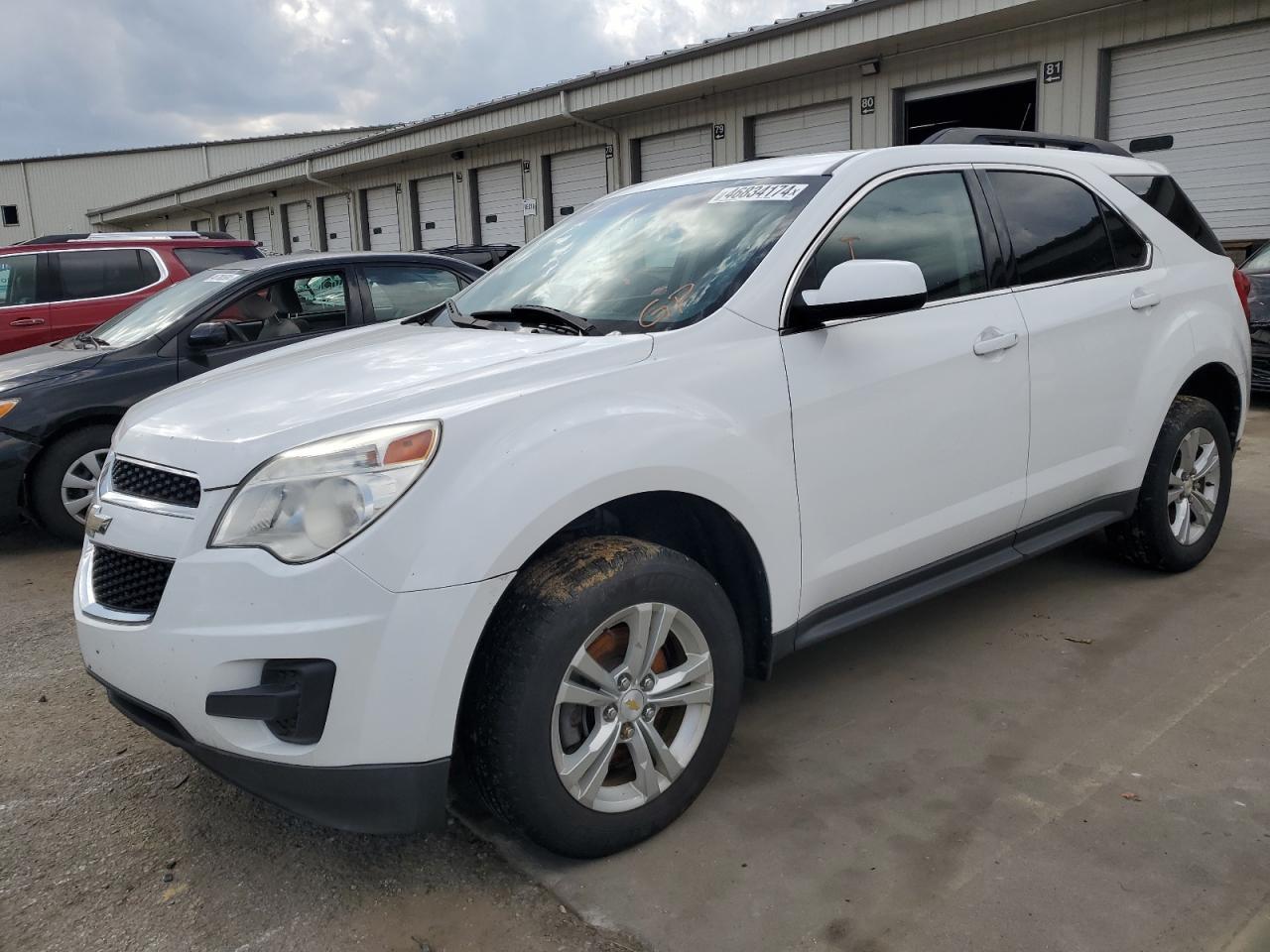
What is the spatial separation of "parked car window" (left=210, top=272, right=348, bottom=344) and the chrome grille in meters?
3.72

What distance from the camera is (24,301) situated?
327 inches

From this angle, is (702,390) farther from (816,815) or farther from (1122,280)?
(1122,280)

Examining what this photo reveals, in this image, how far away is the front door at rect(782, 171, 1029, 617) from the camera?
292cm

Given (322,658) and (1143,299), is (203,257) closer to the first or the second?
(1143,299)

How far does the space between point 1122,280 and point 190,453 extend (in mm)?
3309

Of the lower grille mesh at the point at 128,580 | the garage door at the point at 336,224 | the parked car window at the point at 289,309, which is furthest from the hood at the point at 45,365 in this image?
the garage door at the point at 336,224

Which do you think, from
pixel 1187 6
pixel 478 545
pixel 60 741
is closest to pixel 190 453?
pixel 478 545

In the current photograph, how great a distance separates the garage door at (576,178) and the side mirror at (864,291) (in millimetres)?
14366

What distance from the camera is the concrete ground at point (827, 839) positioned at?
232cm

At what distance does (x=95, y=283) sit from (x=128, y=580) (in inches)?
276

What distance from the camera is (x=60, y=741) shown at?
3395 millimetres

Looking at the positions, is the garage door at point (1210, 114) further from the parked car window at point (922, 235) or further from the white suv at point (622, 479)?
the parked car window at point (922, 235)

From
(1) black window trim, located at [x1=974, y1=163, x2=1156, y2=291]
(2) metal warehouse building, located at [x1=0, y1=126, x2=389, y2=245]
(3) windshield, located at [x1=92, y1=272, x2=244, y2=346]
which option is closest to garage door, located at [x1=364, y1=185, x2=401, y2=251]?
(3) windshield, located at [x1=92, y1=272, x2=244, y2=346]

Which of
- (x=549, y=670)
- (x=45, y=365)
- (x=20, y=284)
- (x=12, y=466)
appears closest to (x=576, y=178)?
(x=20, y=284)
